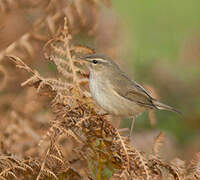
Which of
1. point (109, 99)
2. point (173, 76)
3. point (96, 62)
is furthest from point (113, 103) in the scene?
point (173, 76)

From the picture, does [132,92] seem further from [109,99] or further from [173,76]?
[173,76]

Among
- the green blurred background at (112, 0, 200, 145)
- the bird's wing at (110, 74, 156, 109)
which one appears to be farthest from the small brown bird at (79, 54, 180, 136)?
the green blurred background at (112, 0, 200, 145)

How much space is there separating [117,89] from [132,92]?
15 cm

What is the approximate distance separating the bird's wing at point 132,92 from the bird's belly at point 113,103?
4 centimetres

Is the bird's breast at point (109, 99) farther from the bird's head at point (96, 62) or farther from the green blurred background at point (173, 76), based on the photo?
the green blurred background at point (173, 76)

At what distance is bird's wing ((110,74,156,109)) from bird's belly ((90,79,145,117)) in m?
0.04

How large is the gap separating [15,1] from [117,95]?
175 centimetres

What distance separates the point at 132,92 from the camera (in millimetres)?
3973

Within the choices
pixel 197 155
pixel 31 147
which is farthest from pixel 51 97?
pixel 31 147

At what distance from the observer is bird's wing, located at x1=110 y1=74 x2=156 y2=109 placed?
155 inches

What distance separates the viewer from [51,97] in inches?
113

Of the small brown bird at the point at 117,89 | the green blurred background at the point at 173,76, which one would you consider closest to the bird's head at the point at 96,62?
the small brown bird at the point at 117,89

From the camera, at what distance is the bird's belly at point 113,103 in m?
3.62

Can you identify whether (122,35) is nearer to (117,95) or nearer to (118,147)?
(117,95)
